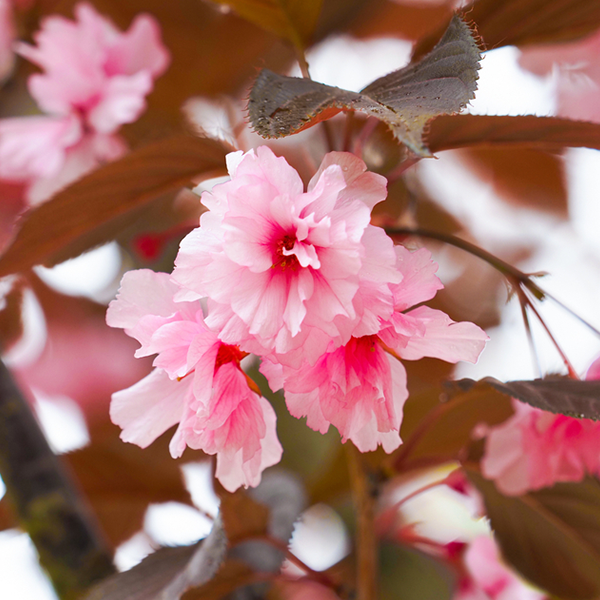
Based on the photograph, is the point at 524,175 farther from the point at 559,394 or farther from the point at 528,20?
the point at 559,394

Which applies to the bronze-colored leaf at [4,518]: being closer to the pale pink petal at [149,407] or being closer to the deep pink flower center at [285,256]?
the pale pink petal at [149,407]

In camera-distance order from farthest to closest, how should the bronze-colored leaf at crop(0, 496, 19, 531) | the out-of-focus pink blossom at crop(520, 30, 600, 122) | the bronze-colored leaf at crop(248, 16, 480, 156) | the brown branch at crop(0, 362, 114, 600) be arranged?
the out-of-focus pink blossom at crop(520, 30, 600, 122) → the bronze-colored leaf at crop(0, 496, 19, 531) → the brown branch at crop(0, 362, 114, 600) → the bronze-colored leaf at crop(248, 16, 480, 156)

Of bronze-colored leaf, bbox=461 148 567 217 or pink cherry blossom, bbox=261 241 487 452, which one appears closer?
pink cherry blossom, bbox=261 241 487 452

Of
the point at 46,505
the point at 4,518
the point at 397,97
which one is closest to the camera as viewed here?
the point at 397,97

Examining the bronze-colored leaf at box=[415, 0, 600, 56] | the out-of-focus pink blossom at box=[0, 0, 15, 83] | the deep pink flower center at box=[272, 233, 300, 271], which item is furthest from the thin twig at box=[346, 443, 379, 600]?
the out-of-focus pink blossom at box=[0, 0, 15, 83]

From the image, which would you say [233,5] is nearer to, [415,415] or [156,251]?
[156,251]

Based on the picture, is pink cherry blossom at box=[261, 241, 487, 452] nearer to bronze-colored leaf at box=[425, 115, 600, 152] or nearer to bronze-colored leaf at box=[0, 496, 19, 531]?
bronze-colored leaf at box=[425, 115, 600, 152]

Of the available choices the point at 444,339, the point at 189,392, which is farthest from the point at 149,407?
the point at 444,339
